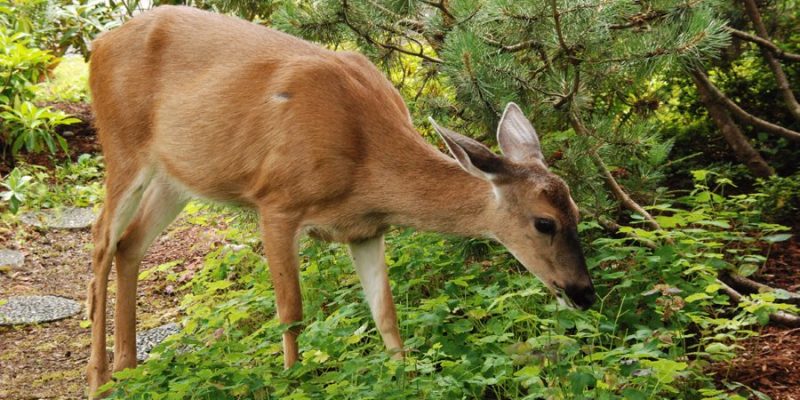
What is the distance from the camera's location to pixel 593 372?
3.78 metres

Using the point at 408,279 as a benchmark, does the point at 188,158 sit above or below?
above

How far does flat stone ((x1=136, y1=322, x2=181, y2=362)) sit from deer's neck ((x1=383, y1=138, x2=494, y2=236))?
197 centimetres

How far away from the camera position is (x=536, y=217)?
15.5 ft

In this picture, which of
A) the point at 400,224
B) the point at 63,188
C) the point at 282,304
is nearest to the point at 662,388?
the point at 400,224

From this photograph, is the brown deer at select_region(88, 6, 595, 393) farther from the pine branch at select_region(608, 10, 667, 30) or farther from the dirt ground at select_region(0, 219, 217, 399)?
the pine branch at select_region(608, 10, 667, 30)

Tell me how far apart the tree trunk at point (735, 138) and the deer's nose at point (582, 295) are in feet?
7.69

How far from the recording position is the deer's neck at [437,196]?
16.0ft

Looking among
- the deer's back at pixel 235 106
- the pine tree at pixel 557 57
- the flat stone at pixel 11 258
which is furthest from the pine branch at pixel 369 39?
the flat stone at pixel 11 258

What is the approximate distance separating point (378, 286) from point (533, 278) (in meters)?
0.76

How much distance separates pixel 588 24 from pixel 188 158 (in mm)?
2166

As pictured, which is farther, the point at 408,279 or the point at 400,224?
the point at 408,279

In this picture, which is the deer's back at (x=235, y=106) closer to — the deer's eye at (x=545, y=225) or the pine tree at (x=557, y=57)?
the pine tree at (x=557, y=57)

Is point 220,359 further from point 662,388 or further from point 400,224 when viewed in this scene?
point 662,388

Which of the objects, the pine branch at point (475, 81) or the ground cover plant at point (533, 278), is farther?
the pine branch at point (475, 81)
